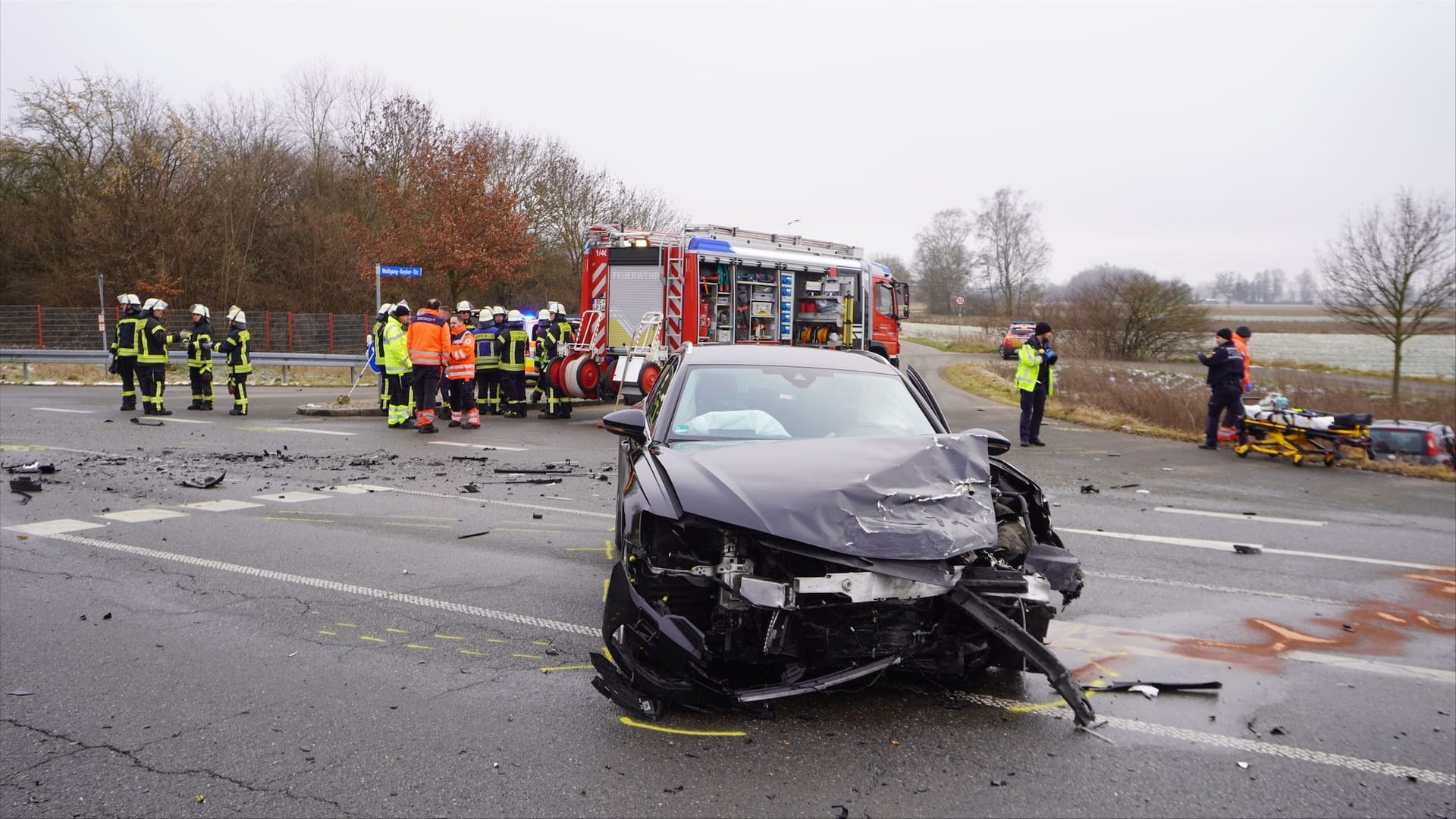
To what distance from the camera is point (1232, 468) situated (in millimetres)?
12633

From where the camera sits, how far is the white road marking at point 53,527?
746 cm

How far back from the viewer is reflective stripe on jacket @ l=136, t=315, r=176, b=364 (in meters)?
16.7

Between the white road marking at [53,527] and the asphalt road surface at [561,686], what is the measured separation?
0.24 ft

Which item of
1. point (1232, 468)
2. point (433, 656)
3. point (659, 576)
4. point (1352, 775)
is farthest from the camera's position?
point (1232, 468)

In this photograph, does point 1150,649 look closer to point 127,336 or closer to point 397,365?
point 397,365

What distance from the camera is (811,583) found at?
3.68 m

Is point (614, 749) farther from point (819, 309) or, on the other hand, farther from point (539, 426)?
point (819, 309)

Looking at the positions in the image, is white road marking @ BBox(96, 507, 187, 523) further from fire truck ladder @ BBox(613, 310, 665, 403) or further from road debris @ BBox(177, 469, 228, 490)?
fire truck ladder @ BBox(613, 310, 665, 403)

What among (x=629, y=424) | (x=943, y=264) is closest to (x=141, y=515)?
(x=629, y=424)

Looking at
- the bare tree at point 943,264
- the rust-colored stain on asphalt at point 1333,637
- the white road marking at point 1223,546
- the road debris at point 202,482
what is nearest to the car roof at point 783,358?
the rust-colored stain on asphalt at point 1333,637

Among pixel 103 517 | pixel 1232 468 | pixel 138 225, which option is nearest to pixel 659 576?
pixel 103 517

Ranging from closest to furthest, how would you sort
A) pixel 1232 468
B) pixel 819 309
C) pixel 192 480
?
pixel 192 480 → pixel 1232 468 → pixel 819 309

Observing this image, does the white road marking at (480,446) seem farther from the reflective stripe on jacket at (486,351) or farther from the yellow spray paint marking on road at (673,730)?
the yellow spray paint marking on road at (673,730)

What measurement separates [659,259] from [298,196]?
2738 centimetres
